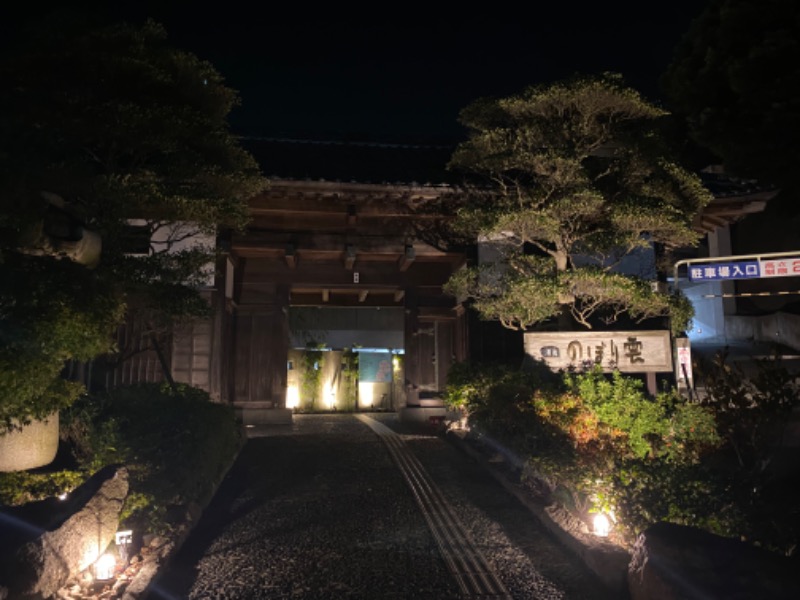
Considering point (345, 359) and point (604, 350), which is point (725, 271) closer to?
point (604, 350)

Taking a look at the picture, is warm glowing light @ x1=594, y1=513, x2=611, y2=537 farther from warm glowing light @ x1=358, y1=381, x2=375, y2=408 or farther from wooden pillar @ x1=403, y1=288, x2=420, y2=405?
warm glowing light @ x1=358, y1=381, x2=375, y2=408

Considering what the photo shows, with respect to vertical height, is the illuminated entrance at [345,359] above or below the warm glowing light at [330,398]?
above

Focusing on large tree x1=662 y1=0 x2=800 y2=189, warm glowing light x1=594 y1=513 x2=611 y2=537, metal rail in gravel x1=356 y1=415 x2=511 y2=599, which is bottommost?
metal rail in gravel x1=356 y1=415 x2=511 y2=599

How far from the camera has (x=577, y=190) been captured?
9305 millimetres

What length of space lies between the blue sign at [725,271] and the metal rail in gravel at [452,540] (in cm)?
683

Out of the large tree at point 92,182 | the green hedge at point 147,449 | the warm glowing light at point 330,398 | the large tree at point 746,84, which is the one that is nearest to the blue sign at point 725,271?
the large tree at point 746,84

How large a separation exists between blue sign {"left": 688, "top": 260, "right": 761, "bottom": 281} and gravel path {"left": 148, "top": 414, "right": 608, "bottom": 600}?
6.16 meters

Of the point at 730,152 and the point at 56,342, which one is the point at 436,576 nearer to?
the point at 56,342

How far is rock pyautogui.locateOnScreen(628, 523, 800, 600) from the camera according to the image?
11.9 feet

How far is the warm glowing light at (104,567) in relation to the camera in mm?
4547

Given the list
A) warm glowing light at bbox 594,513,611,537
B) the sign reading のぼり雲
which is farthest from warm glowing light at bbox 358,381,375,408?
warm glowing light at bbox 594,513,611,537

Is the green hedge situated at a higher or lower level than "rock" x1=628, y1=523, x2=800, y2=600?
higher

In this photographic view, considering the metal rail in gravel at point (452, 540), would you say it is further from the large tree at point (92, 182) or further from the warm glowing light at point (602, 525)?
the large tree at point (92, 182)

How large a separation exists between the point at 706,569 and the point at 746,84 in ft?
18.3
